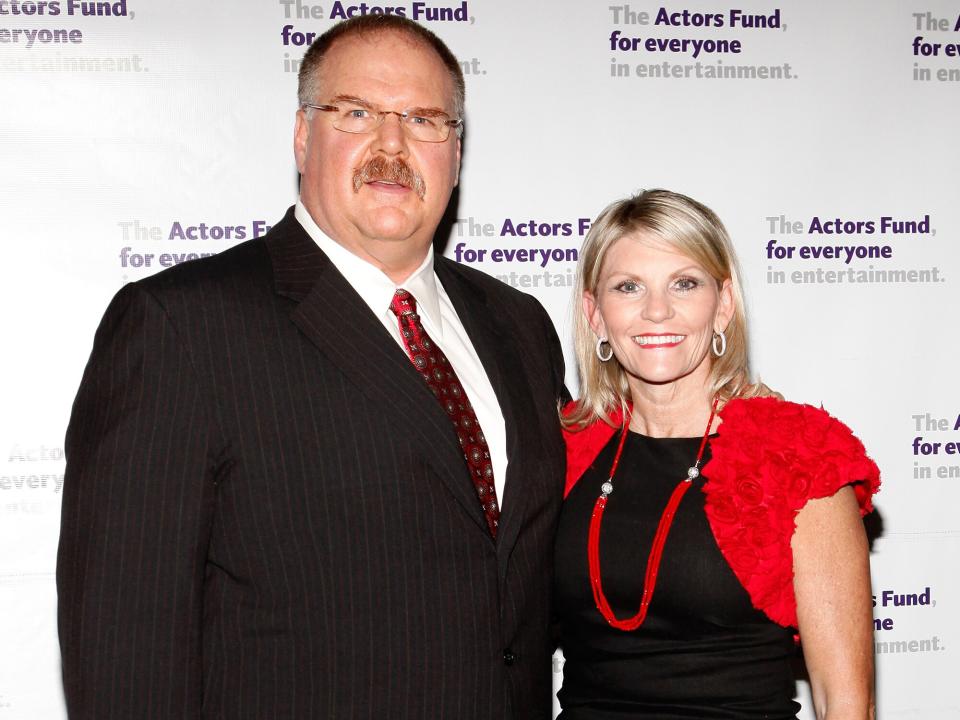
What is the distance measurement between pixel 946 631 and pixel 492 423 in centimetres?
209

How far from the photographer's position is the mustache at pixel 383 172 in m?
1.95

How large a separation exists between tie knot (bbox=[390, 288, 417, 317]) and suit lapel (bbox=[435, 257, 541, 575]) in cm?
20

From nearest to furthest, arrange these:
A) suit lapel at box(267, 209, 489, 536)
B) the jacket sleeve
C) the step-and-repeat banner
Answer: the jacket sleeve → suit lapel at box(267, 209, 489, 536) → the step-and-repeat banner

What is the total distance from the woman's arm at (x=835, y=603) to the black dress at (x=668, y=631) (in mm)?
109

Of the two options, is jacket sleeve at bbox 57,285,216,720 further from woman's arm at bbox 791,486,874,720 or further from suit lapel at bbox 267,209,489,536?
woman's arm at bbox 791,486,874,720

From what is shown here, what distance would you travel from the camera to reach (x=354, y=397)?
1795 mm

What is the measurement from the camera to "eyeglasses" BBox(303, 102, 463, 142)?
199 cm

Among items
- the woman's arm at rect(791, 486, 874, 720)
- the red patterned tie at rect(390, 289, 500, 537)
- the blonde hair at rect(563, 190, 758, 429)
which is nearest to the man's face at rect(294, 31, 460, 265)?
the red patterned tie at rect(390, 289, 500, 537)

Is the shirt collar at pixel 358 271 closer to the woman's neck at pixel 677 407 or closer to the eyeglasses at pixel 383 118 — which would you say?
the eyeglasses at pixel 383 118

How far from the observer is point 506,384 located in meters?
2.11

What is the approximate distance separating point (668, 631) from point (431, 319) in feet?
2.73

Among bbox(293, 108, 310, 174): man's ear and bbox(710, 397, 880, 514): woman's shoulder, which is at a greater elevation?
bbox(293, 108, 310, 174): man's ear

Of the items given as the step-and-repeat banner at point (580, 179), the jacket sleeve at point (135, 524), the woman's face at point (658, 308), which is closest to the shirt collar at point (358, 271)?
the jacket sleeve at point (135, 524)

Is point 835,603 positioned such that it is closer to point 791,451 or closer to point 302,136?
point 791,451
